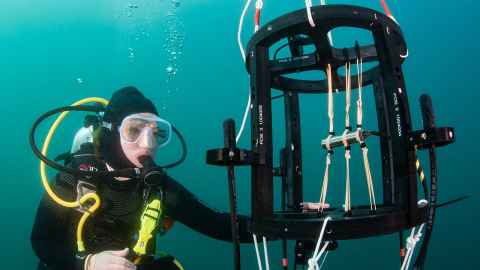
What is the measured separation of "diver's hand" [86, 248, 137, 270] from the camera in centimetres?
255

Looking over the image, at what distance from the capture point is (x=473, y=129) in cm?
3659

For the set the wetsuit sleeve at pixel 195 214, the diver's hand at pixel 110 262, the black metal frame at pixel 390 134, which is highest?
the black metal frame at pixel 390 134

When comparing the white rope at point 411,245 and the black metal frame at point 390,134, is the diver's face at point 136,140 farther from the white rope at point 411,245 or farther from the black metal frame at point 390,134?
the white rope at point 411,245

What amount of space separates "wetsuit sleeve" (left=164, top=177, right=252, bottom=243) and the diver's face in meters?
0.45

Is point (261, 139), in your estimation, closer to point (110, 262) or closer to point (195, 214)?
point (110, 262)

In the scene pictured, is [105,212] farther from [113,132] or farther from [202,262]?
[202,262]

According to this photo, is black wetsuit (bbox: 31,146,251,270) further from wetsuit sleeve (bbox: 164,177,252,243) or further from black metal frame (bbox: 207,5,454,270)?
black metal frame (bbox: 207,5,454,270)

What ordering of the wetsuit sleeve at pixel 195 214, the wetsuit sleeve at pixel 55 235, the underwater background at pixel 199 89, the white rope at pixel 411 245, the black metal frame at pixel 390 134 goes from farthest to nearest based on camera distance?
the underwater background at pixel 199 89
the wetsuit sleeve at pixel 195 214
the wetsuit sleeve at pixel 55 235
the white rope at pixel 411 245
the black metal frame at pixel 390 134

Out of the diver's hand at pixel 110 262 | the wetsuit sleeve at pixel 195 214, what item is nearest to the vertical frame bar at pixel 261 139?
the diver's hand at pixel 110 262

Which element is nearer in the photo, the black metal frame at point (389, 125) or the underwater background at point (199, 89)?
the black metal frame at point (389, 125)

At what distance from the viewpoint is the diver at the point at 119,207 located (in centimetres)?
282

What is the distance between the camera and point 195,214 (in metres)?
3.44

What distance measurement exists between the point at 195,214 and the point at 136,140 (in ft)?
3.38

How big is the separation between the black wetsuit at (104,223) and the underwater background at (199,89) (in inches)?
943
